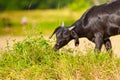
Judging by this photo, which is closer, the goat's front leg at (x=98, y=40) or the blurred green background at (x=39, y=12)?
the goat's front leg at (x=98, y=40)

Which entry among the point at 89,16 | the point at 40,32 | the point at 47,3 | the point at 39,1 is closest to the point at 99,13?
the point at 89,16

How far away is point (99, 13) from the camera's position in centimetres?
1337

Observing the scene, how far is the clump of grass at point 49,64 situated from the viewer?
34.3 feet

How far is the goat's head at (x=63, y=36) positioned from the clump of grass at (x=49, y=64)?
161 cm

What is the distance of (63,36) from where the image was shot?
13727 mm

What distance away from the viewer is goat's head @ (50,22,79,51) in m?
13.6

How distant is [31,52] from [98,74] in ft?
6.38

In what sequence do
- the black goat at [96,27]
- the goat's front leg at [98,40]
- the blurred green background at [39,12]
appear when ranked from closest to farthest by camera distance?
the black goat at [96,27], the goat's front leg at [98,40], the blurred green background at [39,12]

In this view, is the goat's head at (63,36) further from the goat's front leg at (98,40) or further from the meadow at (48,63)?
the meadow at (48,63)

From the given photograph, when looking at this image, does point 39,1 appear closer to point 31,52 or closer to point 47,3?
point 47,3

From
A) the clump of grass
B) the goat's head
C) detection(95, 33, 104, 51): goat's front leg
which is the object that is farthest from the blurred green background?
the clump of grass

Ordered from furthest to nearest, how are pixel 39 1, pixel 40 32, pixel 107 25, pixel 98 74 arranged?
pixel 39 1, pixel 107 25, pixel 40 32, pixel 98 74

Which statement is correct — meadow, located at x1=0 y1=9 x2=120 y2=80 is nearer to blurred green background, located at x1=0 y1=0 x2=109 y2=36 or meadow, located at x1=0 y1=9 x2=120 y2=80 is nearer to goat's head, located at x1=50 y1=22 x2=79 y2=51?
goat's head, located at x1=50 y1=22 x2=79 y2=51

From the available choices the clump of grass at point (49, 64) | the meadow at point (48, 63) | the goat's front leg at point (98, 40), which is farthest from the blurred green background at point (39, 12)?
the clump of grass at point (49, 64)
